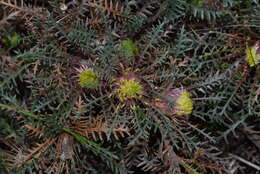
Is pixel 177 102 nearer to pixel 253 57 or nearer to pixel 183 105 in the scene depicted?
pixel 183 105

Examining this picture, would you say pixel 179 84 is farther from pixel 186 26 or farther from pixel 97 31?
pixel 97 31

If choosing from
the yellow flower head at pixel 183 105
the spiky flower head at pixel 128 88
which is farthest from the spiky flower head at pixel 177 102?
the spiky flower head at pixel 128 88

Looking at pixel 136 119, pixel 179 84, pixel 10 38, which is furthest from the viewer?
pixel 10 38

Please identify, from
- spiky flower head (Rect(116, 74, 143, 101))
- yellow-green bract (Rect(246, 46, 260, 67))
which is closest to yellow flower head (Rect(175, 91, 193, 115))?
spiky flower head (Rect(116, 74, 143, 101))

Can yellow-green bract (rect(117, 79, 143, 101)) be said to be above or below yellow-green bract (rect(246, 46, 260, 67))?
below

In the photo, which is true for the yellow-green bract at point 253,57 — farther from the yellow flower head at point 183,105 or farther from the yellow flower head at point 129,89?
the yellow flower head at point 129,89

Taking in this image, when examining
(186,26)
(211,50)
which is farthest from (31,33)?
(211,50)

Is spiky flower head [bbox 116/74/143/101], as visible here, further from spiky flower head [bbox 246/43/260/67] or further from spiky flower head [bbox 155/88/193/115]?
spiky flower head [bbox 246/43/260/67]

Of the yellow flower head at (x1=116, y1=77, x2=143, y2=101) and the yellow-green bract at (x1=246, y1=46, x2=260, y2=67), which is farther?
the yellow-green bract at (x1=246, y1=46, x2=260, y2=67)

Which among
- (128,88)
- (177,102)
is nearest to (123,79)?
(128,88)
